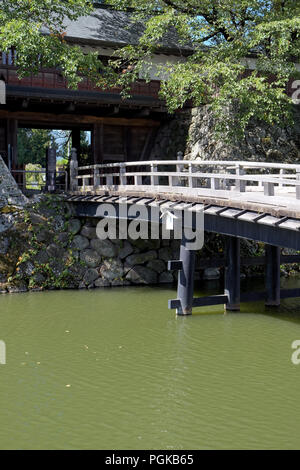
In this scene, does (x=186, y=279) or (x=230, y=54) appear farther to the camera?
(x=230, y=54)

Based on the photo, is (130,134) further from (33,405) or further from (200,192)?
(33,405)

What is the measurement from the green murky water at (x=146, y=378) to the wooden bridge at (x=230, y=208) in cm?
71

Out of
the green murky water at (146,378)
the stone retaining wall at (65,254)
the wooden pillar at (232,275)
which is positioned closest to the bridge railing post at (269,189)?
the green murky water at (146,378)

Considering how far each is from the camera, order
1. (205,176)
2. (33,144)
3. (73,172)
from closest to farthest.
→ (205,176) < (73,172) < (33,144)

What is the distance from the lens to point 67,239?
77.3ft

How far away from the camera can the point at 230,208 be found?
1576 centimetres

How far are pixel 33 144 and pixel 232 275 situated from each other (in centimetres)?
3846

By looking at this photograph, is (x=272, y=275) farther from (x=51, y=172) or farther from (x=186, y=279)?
(x=51, y=172)

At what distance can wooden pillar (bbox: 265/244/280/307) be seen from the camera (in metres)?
18.9

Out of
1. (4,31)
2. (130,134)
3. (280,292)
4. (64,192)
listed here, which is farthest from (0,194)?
(280,292)

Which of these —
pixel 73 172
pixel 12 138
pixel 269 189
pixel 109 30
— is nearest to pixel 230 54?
pixel 109 30

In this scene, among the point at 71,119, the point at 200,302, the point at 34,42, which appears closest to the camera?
the point at 200,302

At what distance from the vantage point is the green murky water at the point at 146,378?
975cm
